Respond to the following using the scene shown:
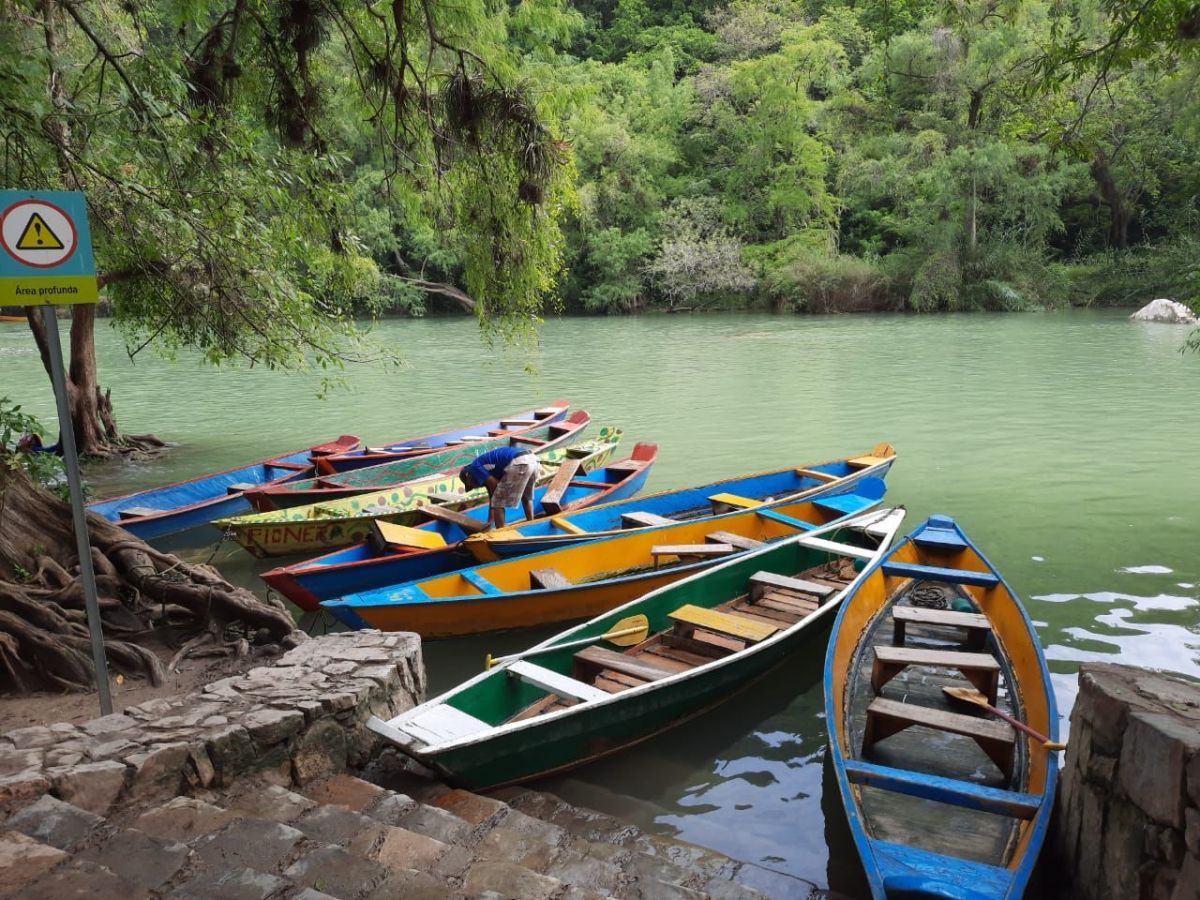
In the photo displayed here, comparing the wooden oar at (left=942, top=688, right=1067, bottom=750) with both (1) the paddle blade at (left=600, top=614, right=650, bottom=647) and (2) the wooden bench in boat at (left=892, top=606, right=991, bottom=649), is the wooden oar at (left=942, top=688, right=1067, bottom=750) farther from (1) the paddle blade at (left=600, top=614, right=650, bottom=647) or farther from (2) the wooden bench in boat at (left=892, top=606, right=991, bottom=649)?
(1) the paddle blade at (left=600, top=614, right=650, bottom=647)

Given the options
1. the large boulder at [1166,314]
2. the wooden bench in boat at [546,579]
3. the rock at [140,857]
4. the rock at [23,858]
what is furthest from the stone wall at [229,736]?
the large boulder at [1166,314]

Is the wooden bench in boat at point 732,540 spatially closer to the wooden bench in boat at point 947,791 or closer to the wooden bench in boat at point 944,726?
the wooden bench in boat at point 944,726

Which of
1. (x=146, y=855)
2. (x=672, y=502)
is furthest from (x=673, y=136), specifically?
(x=146, y=855)

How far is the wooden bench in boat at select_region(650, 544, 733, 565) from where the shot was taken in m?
7.28

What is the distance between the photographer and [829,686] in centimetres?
459

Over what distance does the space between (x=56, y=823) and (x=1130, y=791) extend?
11.9 feet

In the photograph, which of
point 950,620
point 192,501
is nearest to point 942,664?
point 950,620

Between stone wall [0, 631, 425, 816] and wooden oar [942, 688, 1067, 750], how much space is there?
2912mm

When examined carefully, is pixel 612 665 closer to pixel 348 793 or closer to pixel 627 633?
pixel 627 633

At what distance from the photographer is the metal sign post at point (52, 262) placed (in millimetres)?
3510

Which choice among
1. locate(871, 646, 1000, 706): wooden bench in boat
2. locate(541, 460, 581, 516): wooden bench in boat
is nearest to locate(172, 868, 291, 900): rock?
locate(871, 646, 1000, 706): wooden bench in boat

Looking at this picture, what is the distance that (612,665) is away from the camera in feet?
17.2

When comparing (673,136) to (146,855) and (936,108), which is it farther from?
(146,855)

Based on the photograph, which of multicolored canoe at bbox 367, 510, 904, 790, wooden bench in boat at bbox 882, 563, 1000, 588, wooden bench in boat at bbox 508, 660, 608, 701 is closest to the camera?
multicolored canoe at bbox 367, 510, 904, 790
